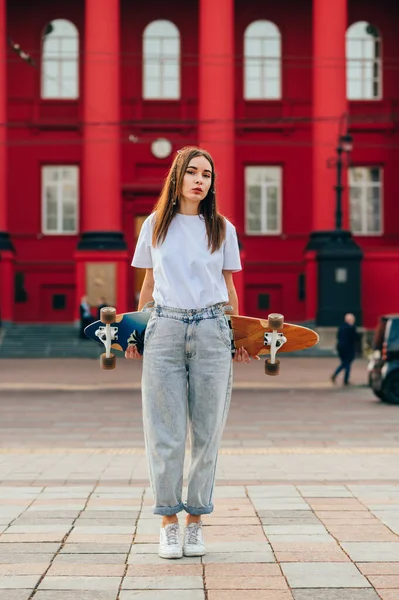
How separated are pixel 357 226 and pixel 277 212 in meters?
2.66

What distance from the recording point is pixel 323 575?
4.88 meters

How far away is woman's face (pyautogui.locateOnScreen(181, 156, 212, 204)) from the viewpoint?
18.0 ft

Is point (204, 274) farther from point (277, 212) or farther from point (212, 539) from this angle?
point (277, 212)

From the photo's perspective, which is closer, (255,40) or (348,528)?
(348,528)

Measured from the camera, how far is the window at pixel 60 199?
3700 centimetres

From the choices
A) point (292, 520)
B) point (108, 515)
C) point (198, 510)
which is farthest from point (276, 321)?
point (108, 515)

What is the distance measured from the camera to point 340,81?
112 ft

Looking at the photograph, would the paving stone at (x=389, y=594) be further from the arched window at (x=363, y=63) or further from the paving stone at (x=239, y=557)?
the arched window at (x=363, y=63)

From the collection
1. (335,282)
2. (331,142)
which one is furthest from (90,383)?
(331,142)

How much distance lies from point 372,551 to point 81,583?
1468 mm

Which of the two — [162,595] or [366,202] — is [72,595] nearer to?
[162,595]

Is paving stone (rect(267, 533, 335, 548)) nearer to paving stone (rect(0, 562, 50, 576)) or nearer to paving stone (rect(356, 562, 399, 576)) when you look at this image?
paving stone (rect(356, 562, 399, 576))

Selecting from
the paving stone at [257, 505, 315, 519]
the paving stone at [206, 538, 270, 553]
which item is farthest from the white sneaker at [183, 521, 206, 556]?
the paving stone at [257, 505, 315, 519]

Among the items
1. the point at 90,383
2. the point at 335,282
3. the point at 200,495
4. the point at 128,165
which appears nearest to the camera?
the point at 200,495
